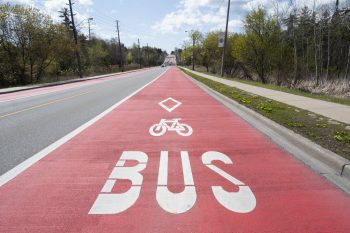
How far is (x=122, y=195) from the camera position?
13.0 feet

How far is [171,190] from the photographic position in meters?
4.12

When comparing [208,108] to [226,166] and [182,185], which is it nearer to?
[226,166]

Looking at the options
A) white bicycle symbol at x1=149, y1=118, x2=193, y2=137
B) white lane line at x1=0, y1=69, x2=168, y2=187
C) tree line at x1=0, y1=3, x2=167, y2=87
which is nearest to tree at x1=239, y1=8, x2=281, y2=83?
tree line at x1=0, y1=3, x2=167, y2=87

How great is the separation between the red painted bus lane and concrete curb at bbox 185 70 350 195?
208 mm

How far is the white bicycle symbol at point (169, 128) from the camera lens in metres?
7.50

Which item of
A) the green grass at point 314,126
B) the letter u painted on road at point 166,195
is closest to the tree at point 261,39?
the green grass at point 314,126

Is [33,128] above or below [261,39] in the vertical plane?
below

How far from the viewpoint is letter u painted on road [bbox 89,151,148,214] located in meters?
3.62

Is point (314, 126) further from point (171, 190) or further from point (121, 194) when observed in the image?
point (121, 194)

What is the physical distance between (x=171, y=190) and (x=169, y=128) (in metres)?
4.05

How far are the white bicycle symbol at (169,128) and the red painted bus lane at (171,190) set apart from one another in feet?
1.94

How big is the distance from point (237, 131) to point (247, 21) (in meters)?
31.7

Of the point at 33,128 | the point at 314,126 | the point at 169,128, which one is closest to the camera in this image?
the point at 314,126

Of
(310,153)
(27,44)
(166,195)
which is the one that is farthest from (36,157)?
(27,44)
